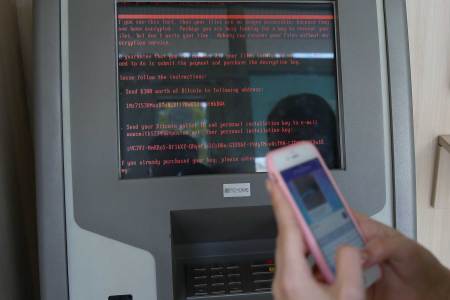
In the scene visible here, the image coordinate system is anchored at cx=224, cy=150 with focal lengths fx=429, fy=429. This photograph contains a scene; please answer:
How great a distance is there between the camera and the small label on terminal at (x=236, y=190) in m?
0.91

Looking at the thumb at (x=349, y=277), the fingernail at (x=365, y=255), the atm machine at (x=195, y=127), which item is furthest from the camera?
the atm machine at (x=195, y=127)

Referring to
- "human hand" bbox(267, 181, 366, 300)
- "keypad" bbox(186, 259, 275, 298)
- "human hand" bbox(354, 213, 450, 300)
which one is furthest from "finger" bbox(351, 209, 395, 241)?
"keypad" bbox(186, 259, 275, 298)

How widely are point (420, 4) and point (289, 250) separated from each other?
1075 mm

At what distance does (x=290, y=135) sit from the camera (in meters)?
0.95

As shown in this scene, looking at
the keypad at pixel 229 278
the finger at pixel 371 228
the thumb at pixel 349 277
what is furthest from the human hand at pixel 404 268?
the keypad at pixel 229 278

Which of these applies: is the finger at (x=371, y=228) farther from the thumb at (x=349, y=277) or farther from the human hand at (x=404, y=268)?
the thumb at (x=349, y=277)

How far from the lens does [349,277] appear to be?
509mm

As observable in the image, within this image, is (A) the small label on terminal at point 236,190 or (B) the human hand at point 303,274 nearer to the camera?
(B) the human hand at point 303,274

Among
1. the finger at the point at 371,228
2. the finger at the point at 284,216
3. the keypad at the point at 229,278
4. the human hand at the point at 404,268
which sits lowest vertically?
the keypad at the point at 229,278

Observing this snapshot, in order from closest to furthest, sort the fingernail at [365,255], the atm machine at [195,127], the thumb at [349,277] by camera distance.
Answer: the thumb at [349,277] → the fingernail at [365,255] → the atm machine at [195,127]

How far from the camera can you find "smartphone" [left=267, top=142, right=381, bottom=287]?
1.93ft

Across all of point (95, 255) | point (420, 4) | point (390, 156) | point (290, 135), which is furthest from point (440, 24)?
point (95, 255)

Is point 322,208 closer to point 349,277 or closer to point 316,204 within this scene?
point 316,204

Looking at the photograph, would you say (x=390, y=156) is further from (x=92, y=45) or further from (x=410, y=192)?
(x=92, y=45)
